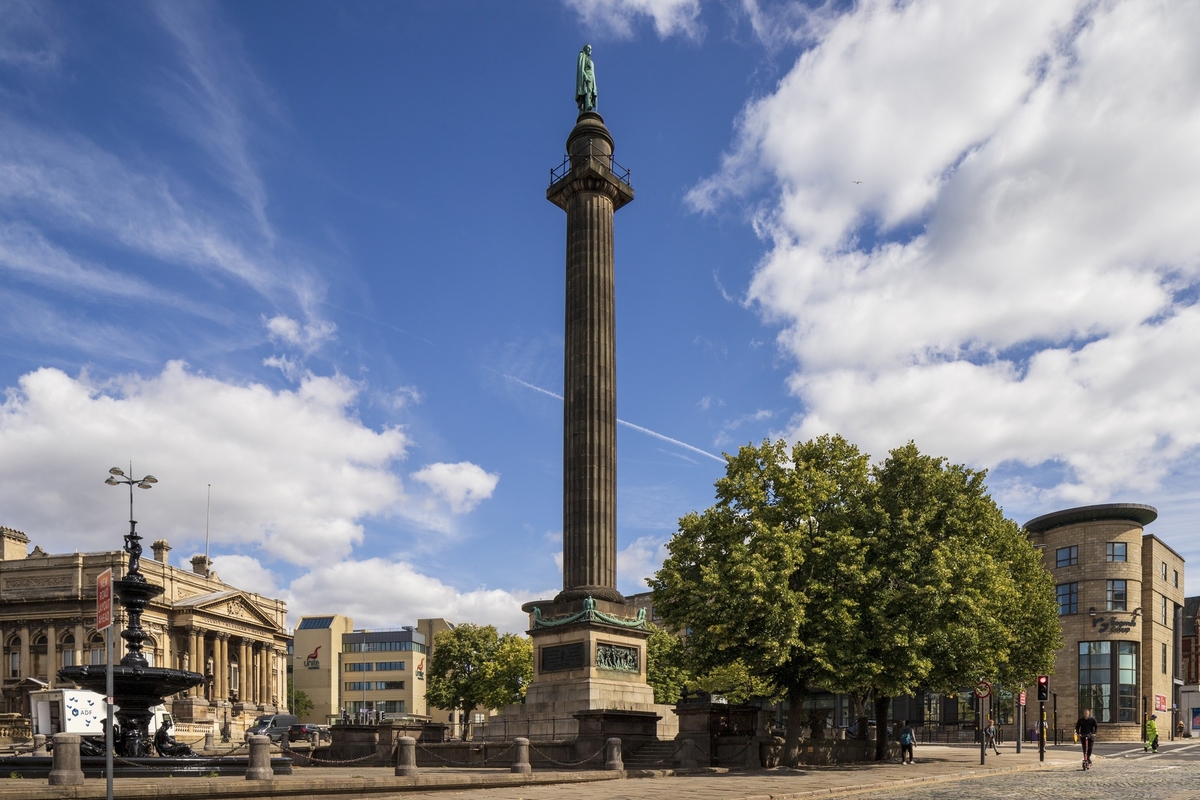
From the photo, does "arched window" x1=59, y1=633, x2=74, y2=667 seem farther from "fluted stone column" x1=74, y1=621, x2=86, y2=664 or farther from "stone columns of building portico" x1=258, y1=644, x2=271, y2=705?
"stone columns of building portico" x1=258, y1=644, x2=271, y2=705

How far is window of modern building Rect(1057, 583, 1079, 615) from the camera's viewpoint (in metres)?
76.3

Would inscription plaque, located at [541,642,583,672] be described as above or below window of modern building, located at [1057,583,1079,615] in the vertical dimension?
above

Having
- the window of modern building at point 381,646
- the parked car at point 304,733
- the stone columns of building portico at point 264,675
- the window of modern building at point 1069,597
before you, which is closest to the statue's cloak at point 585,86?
the parked car at point 304,733

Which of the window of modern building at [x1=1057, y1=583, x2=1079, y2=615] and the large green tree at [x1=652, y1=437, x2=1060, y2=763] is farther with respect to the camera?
the window of modern building at [x1=1057, y1=583, x2=1079, y2=615]

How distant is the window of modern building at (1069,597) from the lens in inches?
3004

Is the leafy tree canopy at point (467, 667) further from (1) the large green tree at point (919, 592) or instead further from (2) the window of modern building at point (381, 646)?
(2) the window of modern building at point (381, 646)

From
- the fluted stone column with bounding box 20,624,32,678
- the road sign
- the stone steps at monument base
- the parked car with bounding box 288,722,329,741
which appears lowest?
the fluted stone column with bounding box 20,624,32,678

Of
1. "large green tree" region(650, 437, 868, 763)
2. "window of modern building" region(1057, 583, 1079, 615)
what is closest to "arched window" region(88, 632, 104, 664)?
"large green tree" region(650, 437, 868, 763)

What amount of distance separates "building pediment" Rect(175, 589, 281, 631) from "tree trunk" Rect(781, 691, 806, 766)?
8220 cm

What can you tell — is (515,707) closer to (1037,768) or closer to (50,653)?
(1037,768)

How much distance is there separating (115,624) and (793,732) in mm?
87178

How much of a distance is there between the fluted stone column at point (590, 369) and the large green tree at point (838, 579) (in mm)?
2924

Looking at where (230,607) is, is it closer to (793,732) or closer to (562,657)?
(562,657)

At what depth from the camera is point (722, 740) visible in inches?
1236
